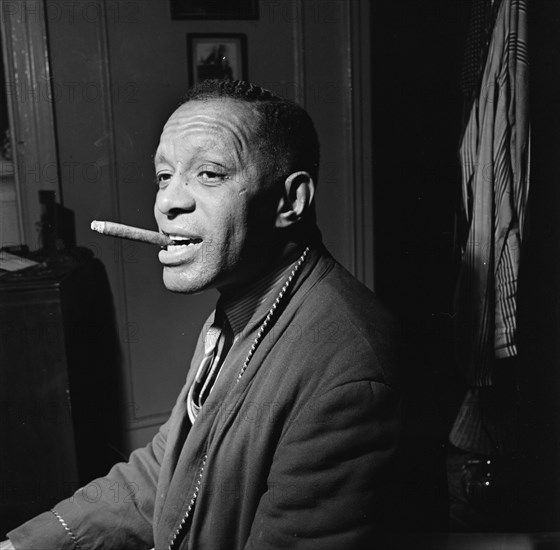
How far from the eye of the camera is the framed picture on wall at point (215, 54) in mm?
2207

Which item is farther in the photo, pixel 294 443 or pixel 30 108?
pixel 30 108

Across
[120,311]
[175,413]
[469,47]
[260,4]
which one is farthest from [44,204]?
[469,47]

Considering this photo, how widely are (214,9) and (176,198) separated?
157 centimetres

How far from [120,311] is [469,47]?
1.61 m

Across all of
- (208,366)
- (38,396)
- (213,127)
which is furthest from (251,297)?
(38,396)

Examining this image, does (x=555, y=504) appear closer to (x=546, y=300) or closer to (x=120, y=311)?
(x=546, y=300)

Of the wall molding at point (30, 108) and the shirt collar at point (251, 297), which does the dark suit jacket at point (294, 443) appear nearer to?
the shirt collar at point (251, 297)

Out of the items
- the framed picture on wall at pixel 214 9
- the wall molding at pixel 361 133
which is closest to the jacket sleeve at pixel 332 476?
the wall molding at pixel 361 133

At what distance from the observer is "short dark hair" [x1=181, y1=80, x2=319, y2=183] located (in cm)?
92

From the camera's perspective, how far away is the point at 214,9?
2180 millimetres

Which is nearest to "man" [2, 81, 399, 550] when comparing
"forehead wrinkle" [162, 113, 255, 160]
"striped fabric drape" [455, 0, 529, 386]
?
"forehead wrinkle" [162, 113, 255, 160]

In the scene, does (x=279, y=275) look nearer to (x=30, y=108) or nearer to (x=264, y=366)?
(x=264, y=366)

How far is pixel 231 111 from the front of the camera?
902mm

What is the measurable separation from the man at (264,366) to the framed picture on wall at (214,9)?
142cm
